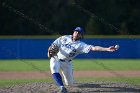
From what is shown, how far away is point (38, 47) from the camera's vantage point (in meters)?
25.1

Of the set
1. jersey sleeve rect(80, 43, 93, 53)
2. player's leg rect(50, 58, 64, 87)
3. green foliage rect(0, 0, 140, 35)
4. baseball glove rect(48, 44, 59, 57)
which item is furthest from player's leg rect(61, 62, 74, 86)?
green foliage rect(0, 0, 140, 35)

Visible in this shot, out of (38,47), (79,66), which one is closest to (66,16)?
(38,47)

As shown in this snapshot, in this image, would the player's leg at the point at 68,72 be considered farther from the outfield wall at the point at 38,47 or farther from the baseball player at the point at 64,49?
the outfield wall at the point at 38,47

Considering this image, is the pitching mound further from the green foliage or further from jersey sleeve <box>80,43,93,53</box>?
the green foliage

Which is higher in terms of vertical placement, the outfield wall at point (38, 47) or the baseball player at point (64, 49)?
the baseball player at point (64, 49)

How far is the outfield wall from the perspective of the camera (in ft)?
81.5

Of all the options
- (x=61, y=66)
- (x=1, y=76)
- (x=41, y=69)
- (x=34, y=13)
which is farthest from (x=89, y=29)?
(x=61, y=66)

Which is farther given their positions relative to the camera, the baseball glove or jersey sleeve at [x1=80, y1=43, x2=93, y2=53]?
the baseball glove

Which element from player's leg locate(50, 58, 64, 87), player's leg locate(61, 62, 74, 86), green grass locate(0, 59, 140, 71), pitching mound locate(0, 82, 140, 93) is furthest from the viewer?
green grass locate(0, 59, 140, 71)

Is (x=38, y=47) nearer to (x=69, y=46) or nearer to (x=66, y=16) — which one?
(x=66, y=16)

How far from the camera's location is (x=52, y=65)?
34.3ft

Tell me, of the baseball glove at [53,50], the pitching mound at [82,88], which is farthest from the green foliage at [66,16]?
the baseball glove at [53,50]

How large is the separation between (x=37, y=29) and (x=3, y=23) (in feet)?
8.53

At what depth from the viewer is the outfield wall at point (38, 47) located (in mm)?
24844
